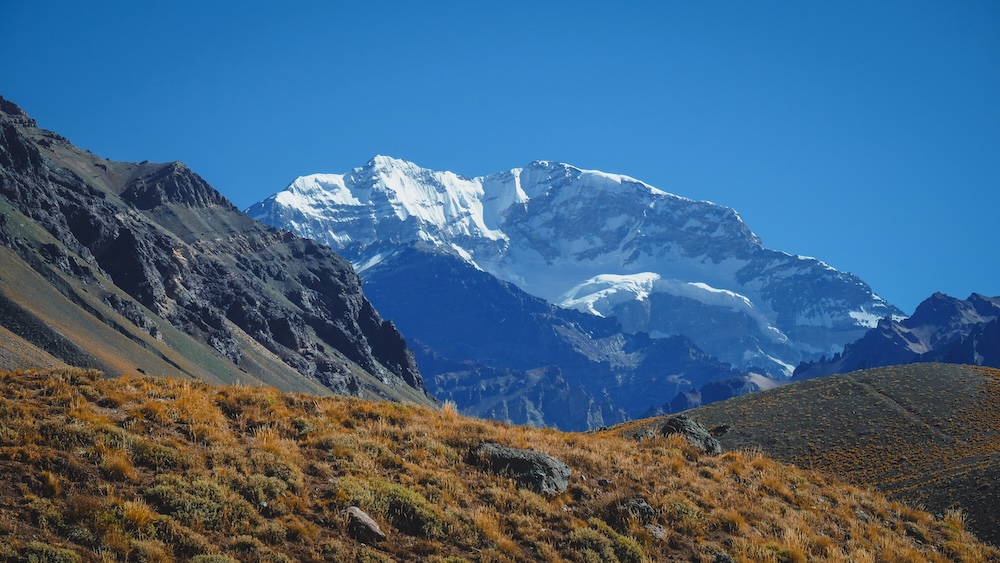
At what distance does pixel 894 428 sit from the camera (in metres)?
59.3

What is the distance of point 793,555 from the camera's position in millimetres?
19672

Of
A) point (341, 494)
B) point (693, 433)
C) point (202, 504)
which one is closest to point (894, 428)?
point (693, 433)

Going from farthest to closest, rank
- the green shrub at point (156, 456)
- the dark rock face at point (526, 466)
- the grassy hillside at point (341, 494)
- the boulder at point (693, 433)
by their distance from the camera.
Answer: the boulder at point (693, 433) → the dark rock face at point (526, 466) → the green shrub at point (156, 456) → the grassy hillside at point (341, 494)

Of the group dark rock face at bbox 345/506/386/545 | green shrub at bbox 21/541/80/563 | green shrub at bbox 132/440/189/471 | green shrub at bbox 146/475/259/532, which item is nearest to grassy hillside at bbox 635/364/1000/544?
dark rock face at bbox 345/506/386/545

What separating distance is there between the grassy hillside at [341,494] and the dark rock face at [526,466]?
415 mm

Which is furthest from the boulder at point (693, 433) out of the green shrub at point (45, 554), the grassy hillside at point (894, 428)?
the green shrub at point (45, 554)

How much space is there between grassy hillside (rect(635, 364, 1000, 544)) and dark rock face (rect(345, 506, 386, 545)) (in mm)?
28954

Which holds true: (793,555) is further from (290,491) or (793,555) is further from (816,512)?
(290,491)

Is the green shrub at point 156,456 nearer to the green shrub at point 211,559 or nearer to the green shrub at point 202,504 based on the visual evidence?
the green shrub at point 202,504

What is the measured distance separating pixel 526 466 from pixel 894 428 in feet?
156

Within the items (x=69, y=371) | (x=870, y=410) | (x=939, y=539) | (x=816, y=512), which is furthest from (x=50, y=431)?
(x=870, y=410)

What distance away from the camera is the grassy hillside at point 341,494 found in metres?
14.9

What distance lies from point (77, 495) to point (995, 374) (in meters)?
76.8

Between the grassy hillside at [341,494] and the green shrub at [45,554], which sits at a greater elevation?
the grassy hillside at [341,494]
